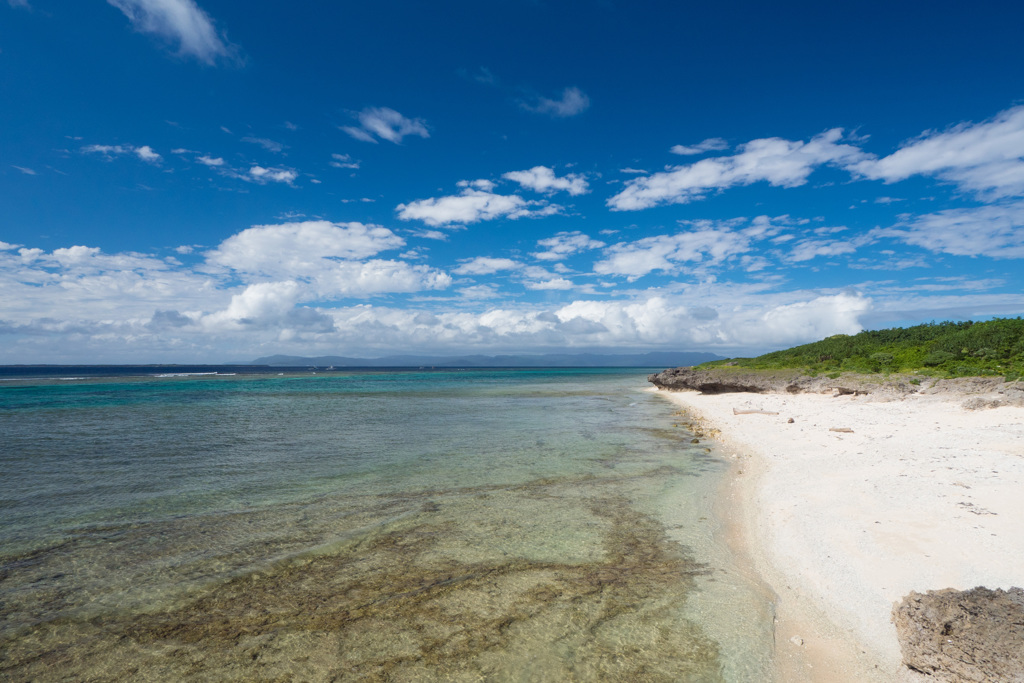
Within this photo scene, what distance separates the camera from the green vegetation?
102 ft

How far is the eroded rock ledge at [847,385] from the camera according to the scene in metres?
22.2

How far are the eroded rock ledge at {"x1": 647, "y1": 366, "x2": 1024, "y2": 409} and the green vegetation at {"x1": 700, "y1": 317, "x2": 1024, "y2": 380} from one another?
1.97 meters

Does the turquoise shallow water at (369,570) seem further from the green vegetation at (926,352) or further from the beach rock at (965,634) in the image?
the green vegetation at (926,352)

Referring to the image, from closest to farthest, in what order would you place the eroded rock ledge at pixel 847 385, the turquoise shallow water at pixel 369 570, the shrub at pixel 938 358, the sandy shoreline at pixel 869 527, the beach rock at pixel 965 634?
the beach rock at pixel 965 634 → the turquoise shallow water at pixel 369 570 → the sandy shoreline at pixel 869 527 → the eroded rock ledge at pixel 847 385 → the shrub at pixel 938 358

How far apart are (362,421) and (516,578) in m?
24.1

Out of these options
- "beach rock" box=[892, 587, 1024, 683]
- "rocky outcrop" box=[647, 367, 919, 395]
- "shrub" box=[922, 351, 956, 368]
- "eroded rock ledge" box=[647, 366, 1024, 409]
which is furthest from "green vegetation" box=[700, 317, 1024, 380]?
"beach rock" box=[892, 587, 1024, 683]

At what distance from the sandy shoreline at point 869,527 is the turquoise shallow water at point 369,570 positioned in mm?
737

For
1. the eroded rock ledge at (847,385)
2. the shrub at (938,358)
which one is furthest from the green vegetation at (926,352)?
the eroded rock ledge at (847,385)

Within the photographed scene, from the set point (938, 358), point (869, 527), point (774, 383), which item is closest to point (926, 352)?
point (938, 358)

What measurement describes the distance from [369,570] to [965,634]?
878 centimetres

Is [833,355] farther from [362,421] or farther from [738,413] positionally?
[362,421]

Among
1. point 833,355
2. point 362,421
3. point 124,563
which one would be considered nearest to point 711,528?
point 124,563

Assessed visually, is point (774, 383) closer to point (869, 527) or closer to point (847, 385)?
point (847, 385)

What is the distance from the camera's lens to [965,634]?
5.34 metres
